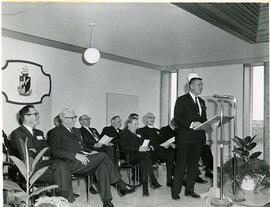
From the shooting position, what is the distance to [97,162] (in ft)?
12.4

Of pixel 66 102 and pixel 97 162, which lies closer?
pixel 97 162

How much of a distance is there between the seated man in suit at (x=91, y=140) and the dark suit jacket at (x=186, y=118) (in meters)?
1.53

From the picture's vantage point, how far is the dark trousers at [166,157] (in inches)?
215

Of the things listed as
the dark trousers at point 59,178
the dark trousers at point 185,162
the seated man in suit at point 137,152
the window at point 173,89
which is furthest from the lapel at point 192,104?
the window at point 173,89

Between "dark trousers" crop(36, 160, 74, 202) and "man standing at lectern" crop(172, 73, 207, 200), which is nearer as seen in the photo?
"dark trousers" crop(36, 160, 74, 202)

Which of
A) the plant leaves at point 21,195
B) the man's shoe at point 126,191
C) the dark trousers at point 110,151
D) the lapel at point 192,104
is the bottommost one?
the man's shoe at point 126,191

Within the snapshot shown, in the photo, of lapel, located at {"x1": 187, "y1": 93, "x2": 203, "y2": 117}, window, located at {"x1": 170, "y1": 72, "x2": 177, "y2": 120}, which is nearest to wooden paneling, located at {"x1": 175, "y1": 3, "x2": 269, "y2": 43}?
lapel, located at {"x1": 187, "y1": 93, "x2": 203, "y2": 117}

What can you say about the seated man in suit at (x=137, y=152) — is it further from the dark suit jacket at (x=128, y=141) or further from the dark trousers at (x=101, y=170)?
the dark trousers at (x=101, y=170)

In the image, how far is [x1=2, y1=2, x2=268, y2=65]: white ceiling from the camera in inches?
171

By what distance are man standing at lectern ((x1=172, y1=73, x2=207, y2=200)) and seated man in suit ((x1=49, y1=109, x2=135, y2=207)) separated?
838 mm

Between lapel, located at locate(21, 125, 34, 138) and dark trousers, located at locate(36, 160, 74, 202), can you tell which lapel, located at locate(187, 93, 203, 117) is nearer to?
dark trousers, located at locate(36, 160, 74, 202)

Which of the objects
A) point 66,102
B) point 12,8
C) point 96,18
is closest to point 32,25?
point 12,8

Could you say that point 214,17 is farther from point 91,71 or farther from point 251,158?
point 91,71

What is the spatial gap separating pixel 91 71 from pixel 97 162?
350cm
